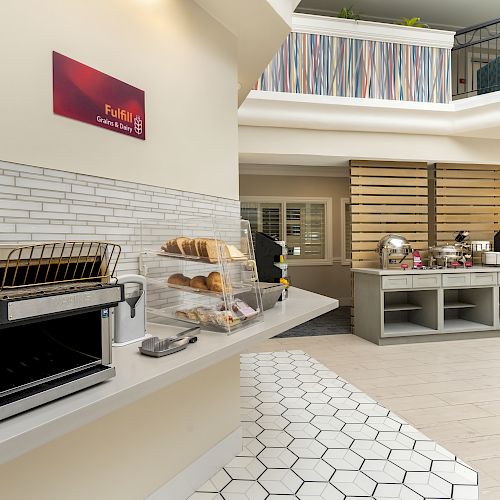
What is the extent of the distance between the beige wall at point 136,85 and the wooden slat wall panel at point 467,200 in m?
4.61

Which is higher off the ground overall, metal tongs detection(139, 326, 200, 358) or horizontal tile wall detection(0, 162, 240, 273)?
horizontal tile wall detection(0, 162, 240, 273)

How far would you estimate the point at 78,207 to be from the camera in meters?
1.63

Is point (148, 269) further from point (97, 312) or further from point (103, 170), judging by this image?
point (97, 312)

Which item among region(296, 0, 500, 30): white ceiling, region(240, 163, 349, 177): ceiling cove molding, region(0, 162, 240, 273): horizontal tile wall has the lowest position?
region(0, 162, 240, 273): horizontal tile wall

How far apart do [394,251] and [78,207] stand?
15.5 ft

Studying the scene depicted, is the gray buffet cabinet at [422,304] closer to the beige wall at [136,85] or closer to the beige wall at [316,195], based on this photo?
the beige wall at [316,195]

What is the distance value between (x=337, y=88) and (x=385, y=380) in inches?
136

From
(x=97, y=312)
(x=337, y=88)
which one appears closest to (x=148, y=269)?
(x=97, y=312)

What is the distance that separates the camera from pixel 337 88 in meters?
5.05

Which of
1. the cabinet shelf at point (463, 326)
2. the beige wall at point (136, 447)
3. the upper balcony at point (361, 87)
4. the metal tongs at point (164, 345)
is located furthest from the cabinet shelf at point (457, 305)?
the metal tongs at point (164, 345)

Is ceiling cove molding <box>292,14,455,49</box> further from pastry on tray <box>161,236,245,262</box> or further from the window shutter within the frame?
pastry on tray <box>161,236,245,262</box>

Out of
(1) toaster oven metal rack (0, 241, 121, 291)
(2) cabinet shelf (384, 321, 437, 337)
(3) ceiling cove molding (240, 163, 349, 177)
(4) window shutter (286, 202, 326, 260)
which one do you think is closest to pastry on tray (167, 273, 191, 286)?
(1) toaster oven metal rack (0, 241, 121, 291)

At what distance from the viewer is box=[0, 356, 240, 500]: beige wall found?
1.42 meters

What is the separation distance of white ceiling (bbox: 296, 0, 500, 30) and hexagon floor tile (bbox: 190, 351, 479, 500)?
247 inches
